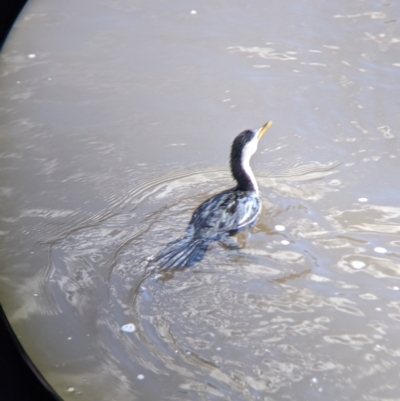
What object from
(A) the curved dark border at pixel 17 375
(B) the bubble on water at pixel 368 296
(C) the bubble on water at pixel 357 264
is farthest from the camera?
(C) the bubble on water at pixel 357 264

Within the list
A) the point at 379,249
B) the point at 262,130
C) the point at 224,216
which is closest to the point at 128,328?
the point at 224,216

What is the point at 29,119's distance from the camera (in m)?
4.32

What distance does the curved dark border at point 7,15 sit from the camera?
4977 millimetres

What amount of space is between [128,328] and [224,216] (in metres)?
0.85

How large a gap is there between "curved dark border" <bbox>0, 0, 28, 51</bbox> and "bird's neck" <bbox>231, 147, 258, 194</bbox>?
7.91 ft

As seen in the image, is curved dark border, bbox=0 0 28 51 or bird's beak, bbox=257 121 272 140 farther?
curved dark border, bbox=0 0 28 51

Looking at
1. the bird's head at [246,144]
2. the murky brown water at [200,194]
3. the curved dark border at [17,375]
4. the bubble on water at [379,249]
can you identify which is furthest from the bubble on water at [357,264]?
Answer: the curved dark border at [17,375]

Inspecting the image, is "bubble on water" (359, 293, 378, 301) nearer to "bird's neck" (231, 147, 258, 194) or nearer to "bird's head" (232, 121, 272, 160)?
→ "bird's neck" (231, 147, 258, 194)

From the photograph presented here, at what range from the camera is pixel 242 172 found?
3.54 m

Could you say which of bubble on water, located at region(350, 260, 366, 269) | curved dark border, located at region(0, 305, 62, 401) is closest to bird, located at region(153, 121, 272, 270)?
bubble on water, located at region(350, 260, 366, 269)

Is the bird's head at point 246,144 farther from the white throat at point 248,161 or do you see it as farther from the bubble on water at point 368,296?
the bubble on water at point 368,296

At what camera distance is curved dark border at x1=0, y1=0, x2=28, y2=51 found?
16.3 feet

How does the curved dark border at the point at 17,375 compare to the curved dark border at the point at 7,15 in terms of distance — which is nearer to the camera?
the curved dark border at the point at 17,375

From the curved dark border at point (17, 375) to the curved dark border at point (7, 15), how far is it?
2.94 m
